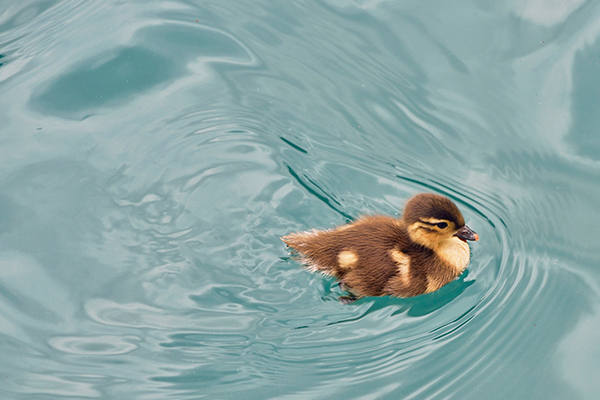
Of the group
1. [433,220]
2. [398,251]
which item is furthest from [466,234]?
[398,251]

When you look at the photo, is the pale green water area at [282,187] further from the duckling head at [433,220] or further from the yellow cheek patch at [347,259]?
the duckling head at [433,220]

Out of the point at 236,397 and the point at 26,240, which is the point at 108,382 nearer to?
the point at 236,397

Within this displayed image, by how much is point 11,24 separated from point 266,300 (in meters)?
2.97

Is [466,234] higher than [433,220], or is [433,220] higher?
[433,220]

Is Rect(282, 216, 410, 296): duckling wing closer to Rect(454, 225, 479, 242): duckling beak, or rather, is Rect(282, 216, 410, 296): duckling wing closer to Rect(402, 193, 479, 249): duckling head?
Rect(402, 193, 479, 249): duckling head

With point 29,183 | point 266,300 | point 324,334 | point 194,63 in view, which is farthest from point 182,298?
point 194,63

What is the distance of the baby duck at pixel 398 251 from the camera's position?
11.2ft

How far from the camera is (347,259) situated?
348 cm

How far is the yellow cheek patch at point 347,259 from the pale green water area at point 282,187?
0.69 feet

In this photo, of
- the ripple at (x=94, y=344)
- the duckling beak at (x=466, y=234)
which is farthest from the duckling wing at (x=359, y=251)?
the ripple at (x=94, y=344)

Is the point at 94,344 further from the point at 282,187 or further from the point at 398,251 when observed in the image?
the point at 398,251

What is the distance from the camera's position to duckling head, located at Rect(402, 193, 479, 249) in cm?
336

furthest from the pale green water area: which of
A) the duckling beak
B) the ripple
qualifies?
the duckling beak

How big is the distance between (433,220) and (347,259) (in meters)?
0.49
